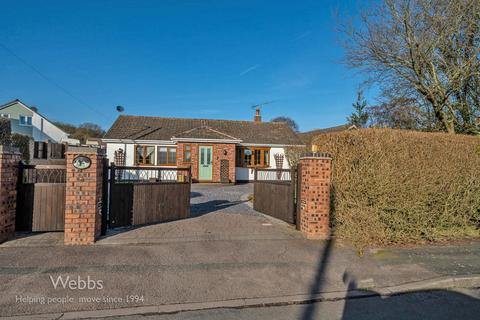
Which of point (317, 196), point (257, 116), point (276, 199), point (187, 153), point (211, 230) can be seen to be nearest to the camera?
point (317, 196)

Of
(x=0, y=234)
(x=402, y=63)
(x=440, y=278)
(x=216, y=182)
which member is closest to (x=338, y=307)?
(x=440, y=278)

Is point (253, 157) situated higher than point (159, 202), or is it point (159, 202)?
point (253, 157)

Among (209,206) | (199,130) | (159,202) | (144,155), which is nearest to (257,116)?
(199,130)

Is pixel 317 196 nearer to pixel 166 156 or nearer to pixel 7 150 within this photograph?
pixel 7 150

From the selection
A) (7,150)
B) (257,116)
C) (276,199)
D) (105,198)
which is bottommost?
(276,199)

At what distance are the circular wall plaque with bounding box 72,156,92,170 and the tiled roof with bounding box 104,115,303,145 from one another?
12.0 m

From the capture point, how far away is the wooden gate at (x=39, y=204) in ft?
17.3

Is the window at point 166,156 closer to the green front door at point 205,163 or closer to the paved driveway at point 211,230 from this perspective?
the green front door at point 205,163

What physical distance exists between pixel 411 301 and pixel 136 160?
17.3 m

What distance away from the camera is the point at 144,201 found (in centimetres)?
638

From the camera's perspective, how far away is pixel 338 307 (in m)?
3.32

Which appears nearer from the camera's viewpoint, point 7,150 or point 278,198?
point 7,150

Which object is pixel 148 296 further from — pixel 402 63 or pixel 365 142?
pixel 402 63

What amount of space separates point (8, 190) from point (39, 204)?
0.57 meters
